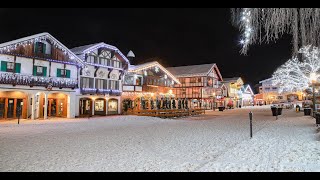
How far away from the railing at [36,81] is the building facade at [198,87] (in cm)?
3061

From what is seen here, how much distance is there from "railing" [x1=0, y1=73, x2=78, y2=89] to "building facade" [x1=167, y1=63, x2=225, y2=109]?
30614mm

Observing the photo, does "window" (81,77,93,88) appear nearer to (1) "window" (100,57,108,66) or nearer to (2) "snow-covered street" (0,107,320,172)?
(1) "window" (100,57,108,66)

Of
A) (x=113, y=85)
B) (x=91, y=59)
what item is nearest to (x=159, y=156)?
(x=91, y=59)

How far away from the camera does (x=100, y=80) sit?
31.9 m

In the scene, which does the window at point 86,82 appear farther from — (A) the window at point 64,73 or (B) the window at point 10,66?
(B) the window at point 10,66

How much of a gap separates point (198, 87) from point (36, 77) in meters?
37.6

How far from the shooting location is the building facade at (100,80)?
29898 mm

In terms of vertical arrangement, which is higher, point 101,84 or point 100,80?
point 100,80

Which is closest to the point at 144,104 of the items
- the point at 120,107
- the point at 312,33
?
the point at 120,107

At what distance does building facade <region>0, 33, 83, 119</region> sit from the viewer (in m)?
23.4

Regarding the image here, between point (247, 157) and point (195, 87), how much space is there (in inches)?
1904

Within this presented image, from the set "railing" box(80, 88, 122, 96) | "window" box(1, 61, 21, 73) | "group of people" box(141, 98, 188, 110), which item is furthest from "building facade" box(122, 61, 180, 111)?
"window" box(1, 61, 21, 73)

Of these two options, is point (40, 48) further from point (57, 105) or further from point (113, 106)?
point (113, 106)

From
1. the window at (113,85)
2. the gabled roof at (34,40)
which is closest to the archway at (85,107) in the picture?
the window at (113,85)
